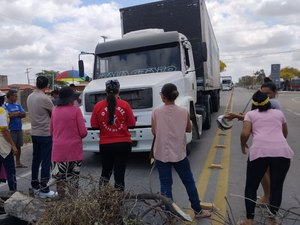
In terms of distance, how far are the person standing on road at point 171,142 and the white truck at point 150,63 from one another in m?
2.52

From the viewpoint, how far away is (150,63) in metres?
8.38

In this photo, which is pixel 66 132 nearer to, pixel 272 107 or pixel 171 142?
pixel 171 142

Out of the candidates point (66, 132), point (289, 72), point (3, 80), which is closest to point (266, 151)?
point (66, 132)

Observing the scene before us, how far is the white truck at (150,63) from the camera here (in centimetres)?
707

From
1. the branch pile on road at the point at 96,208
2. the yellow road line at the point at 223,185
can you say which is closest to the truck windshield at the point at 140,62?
the yellow road line at the point at 223,185

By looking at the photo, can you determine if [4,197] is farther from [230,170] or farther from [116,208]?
[230,170]

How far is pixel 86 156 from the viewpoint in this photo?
873cm

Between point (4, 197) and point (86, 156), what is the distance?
4566mm

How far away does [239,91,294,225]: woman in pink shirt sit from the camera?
3854 mm

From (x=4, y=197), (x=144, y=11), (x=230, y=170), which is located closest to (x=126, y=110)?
(x=4, y=197)

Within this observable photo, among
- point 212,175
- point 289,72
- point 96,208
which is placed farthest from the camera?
point 289,72

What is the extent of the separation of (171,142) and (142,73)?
13.6ft

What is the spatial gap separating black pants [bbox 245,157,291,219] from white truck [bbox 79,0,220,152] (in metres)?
3.13

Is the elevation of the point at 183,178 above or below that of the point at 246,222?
above
